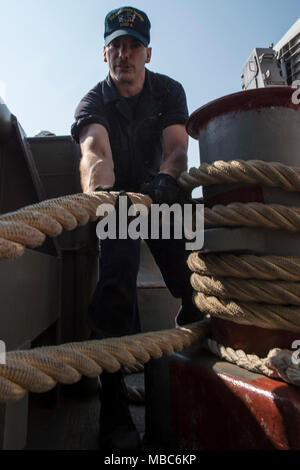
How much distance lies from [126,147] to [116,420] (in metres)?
0.95

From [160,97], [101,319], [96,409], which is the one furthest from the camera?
[160,97]

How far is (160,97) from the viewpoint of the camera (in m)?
1.34

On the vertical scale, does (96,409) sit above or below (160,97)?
below

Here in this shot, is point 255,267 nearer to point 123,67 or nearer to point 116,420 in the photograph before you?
point 116,420

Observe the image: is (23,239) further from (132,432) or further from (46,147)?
(46,147)

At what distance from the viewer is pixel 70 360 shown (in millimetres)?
476

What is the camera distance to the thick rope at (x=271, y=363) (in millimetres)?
482

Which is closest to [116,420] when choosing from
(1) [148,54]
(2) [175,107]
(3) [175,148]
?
(3) [175,148]

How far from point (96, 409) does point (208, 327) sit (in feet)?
2.23

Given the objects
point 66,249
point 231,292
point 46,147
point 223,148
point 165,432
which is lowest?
point 165,432

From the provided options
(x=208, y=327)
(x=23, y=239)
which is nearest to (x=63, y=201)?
(x=23, y=239)

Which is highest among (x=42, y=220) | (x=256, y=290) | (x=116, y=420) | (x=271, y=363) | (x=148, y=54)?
(x=148, y=54)

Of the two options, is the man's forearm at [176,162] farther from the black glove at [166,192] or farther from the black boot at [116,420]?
the black boot at [116,420]

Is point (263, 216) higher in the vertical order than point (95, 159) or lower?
lower
